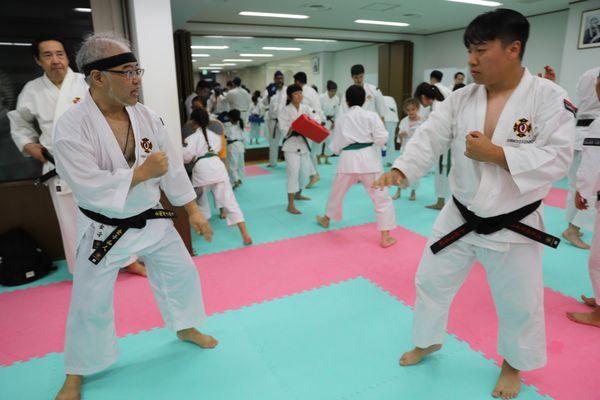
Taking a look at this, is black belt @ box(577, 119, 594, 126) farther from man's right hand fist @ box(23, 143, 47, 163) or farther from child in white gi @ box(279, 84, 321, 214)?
man's right hand fist @ box(23, 143, 47, 163)

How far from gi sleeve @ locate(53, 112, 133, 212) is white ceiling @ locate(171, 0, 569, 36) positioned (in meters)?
5.04

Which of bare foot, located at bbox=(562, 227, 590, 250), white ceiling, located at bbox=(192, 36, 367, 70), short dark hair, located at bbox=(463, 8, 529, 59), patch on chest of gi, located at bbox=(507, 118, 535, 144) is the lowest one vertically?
bare foot, located at bbox=(562, 227, 590, 250)

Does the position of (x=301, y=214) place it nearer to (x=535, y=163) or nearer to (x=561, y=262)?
(x=561, y=262)

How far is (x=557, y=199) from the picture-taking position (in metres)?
5.33

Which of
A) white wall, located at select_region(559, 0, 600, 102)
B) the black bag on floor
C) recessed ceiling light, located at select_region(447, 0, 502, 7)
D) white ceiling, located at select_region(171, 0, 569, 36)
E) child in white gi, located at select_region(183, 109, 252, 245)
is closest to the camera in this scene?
the black bag on floor

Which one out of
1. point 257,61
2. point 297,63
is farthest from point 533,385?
point 257,61

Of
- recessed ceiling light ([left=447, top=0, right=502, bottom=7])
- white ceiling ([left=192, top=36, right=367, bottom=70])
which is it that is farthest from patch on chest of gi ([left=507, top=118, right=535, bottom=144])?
white ceiling ([left=192, top=36, right=367, bottom=70])

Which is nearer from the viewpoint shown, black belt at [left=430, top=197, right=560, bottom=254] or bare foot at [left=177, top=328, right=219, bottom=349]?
black belt at [left=430, top=197, right=560, bottom=254]

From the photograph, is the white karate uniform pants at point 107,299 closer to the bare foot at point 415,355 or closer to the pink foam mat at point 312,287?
the pink foam mat at point 312,287

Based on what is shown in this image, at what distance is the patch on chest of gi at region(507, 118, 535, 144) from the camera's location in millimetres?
1610

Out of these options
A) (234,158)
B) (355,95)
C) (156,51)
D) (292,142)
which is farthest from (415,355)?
(234,158)

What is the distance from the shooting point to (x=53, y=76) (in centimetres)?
298

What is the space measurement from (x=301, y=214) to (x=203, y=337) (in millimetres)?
2835

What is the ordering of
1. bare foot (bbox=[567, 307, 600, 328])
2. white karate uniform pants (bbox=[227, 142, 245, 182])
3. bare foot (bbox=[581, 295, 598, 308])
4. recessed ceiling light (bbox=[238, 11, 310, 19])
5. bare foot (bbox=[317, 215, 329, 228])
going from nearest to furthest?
bare foot (bbox=[567, 307, 600, 328])
bare foot (bbox=[581, 295, 598, 308])
bare foot (bbox=[317, 215, 329, 228])
white karate uniform pants (bbox=[227, 142, 245, 182])
recessed ceiling light (bbox=[238, 11, 310, 19])
